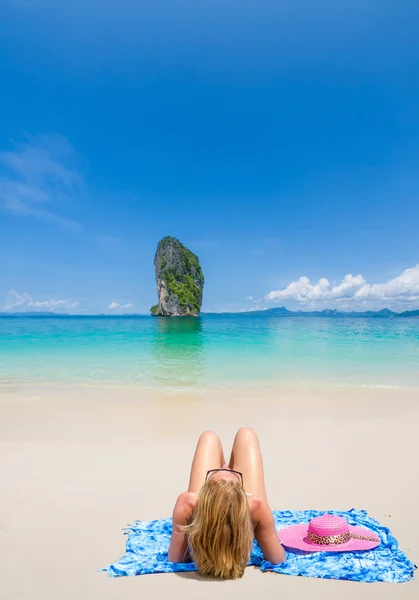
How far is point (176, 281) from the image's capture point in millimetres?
110188

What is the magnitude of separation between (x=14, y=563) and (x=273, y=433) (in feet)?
15.4

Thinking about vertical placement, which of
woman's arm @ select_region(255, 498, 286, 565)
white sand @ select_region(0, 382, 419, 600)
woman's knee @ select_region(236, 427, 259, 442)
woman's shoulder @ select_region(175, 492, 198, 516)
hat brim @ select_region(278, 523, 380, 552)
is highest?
woman's knee @ select_region(236, 427, 259, 442)

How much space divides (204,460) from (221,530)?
80cm

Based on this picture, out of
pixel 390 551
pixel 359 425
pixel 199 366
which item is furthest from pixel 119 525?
pixel 199 366

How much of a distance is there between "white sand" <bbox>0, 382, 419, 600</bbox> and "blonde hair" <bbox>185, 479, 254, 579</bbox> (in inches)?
5.3

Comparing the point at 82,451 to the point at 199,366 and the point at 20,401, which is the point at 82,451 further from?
the point at 199,366

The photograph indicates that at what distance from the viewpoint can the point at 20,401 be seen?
10.0 meters

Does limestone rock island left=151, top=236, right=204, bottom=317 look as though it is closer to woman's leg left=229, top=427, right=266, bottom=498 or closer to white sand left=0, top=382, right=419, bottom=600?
white sand left=0, top=382, right=419, bottom=600

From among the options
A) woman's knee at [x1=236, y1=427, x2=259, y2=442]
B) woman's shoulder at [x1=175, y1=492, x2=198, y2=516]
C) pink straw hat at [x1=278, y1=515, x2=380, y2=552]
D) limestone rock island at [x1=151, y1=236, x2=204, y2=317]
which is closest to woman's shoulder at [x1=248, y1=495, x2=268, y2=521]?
woman's shoulder at [x1=175, y1=492, x2=198, y2=516]

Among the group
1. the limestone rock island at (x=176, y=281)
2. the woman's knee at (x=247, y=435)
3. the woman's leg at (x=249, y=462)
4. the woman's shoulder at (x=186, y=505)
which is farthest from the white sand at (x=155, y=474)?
the limestone rock island at (x=176, y=281)

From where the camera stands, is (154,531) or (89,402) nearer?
(154,531)

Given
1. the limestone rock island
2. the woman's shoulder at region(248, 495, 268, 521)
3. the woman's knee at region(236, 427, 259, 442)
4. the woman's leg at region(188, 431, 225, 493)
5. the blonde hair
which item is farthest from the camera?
the limestone rock island

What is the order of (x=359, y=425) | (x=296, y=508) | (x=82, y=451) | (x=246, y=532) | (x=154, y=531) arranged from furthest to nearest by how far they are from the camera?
(x=359, y=425), (x=82, y=451), (x=296, y=508), (x=154, y=531), (x=246, y=532)

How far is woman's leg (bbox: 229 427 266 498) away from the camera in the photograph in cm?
362
